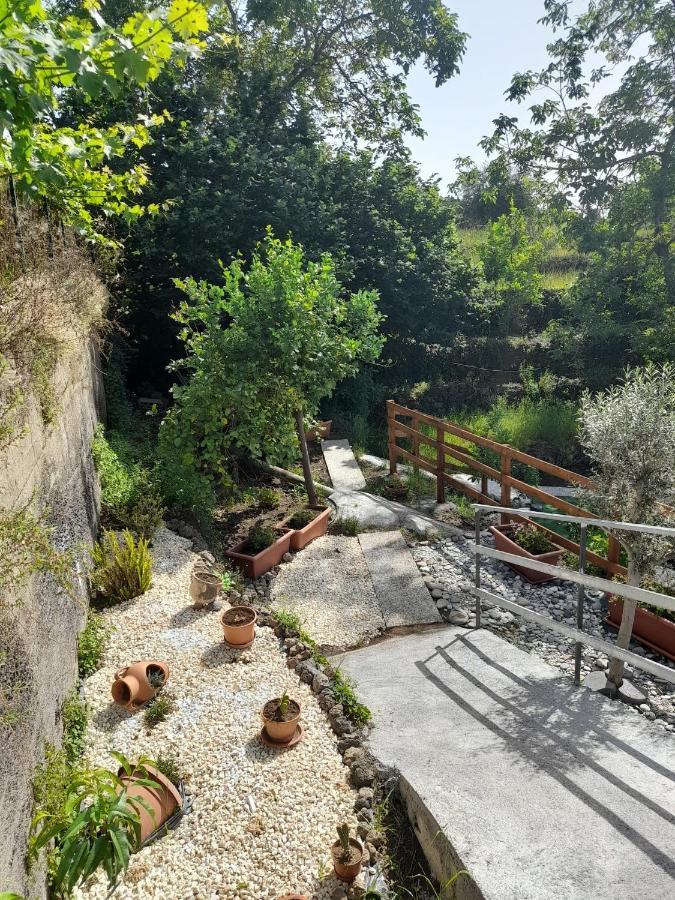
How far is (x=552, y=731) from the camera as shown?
11.3 ft

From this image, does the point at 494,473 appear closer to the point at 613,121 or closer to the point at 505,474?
the point at 505,474

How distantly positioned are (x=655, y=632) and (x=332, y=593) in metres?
2.95

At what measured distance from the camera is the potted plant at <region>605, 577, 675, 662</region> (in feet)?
15.9

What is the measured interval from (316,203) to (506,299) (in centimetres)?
619

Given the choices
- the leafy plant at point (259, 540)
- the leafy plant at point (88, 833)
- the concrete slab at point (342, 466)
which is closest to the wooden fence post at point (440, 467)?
the concrete slab at point (342, 466)

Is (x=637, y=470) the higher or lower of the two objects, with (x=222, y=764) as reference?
higher

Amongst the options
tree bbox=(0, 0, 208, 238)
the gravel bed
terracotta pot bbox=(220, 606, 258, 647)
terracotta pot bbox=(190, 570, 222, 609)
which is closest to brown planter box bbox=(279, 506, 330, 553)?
the gravel bed

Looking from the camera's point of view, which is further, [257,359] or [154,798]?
[257,359]

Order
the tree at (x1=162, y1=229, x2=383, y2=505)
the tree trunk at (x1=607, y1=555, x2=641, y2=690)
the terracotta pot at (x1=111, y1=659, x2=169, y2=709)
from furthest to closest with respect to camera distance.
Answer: the tree at (x1=162, y1=229, x2=383, y2=505)
the tree trunk at (x1=607, y1=555, x2=641, y2=690)
the terracotta pot at (x1=111, y1=659, x2=169, y2=709)

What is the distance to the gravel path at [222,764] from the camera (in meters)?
2.76

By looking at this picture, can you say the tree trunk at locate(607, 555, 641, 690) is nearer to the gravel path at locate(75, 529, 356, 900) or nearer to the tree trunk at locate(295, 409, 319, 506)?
the gravel path at locate(75, 529, 356, 900)

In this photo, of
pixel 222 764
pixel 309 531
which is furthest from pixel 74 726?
pixel 309 531

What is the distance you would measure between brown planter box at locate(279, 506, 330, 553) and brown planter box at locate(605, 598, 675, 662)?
3.51 metres

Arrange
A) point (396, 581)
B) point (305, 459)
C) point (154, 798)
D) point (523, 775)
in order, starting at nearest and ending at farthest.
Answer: point (154, 798), point (523, 775), point (396, 581), point (305, 459)
